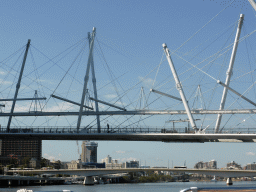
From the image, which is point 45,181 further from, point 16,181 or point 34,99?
point 34,99

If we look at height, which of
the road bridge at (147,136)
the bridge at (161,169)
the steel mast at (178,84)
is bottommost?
the bridge at (161,169)

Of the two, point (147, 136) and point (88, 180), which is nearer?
point (147, 136)

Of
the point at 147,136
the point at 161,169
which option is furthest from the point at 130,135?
the point at 161,169

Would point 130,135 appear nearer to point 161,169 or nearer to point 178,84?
point 178,84

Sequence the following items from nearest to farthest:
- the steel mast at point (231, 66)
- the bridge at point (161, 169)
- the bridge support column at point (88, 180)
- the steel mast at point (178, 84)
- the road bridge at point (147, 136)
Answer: the road bridge at point (147, 136), the steel mast at point (178, 84), the steel mast at point (231, 66), the bridge at point (161, 169), the bridge support column at point (88, 180)

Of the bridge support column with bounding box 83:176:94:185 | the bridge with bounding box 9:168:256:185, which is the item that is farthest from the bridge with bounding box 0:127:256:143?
the bridge support column with bounding box 83:176:94:185

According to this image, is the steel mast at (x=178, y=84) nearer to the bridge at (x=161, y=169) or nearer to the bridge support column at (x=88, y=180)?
the bridge at (x=161, y=169)

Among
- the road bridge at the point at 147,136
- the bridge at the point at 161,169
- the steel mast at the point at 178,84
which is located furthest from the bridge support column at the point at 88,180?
the steel mast at the point at 178,84

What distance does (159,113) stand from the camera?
56.9 meters

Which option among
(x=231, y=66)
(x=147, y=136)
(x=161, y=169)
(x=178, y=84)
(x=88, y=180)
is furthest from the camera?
(x=88, y=180)

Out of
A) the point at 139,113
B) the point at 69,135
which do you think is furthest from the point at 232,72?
the point at 69,135

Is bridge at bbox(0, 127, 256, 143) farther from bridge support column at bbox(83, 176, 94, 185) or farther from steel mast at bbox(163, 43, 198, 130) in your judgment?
bridge support column at bbox(83, 176, 94, 185)

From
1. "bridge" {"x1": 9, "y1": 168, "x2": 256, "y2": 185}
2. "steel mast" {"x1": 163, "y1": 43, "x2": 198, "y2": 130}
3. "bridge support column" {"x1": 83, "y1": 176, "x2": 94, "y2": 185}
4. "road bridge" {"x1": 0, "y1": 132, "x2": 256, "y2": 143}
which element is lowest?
"bridge support column" {"x1": 83, "y1": 176, "x2": 94, "y2": 185}

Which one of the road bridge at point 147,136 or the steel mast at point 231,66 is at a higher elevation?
the steel mast at point 231,66
